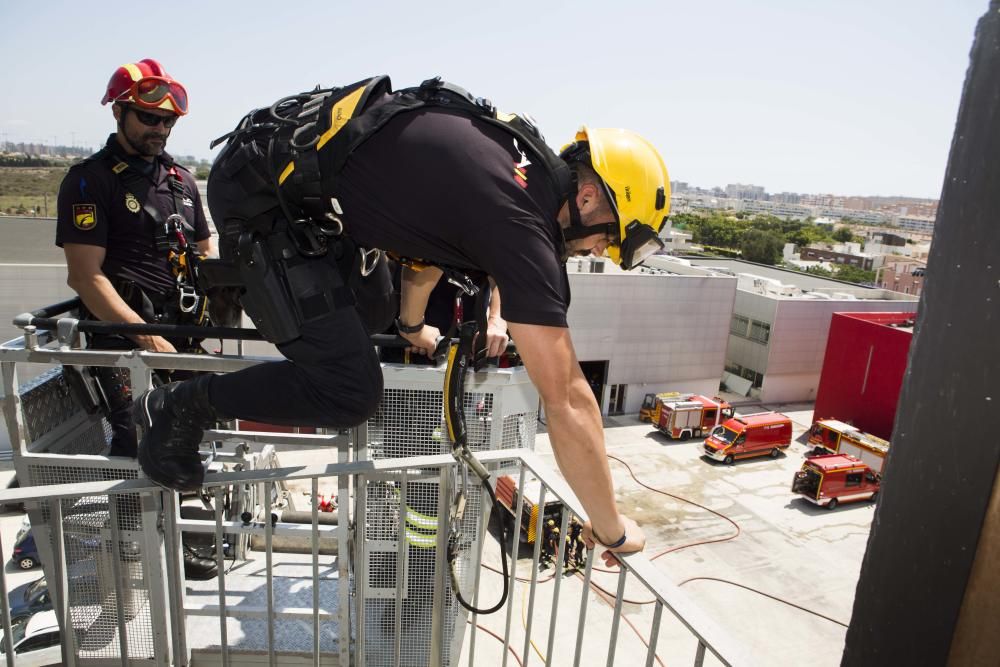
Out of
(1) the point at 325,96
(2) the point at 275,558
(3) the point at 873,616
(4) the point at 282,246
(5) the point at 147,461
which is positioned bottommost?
(2) the point at 275,558

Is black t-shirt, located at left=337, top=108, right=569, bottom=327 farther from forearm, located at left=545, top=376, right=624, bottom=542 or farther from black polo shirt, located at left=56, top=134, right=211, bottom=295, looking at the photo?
black polo shirt, located at left=56, top=134, right=211, bottom=295

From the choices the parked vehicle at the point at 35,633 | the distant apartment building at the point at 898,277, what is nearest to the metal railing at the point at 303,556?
the parked vehicle at the point at 35,633

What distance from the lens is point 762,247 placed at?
75.9 meters

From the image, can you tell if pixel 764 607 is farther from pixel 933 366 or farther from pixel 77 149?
pixel 77 149

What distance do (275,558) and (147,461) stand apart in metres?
1.94

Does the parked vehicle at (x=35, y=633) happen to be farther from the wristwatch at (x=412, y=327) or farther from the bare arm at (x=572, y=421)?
the bare arm at (x=572, y=421)

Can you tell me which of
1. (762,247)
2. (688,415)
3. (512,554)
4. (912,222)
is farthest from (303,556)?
(912,222)

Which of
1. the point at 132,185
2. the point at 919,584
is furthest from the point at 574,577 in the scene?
the point at 919,584

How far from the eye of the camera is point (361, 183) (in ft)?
7.64

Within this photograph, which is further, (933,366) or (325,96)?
(325,96)

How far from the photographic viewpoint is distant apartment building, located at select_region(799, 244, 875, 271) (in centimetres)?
6162

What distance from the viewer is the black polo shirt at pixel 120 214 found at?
3752mm

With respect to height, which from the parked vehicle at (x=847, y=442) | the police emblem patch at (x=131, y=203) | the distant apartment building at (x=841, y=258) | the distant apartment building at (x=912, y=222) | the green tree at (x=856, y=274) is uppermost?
the police emblem patch at (x=131, y=203)

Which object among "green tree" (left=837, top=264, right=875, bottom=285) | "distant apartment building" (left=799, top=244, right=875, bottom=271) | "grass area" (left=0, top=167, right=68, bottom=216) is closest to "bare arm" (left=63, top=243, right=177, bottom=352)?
"grass area" (left=0, top=167, right=68, bottom=216)
